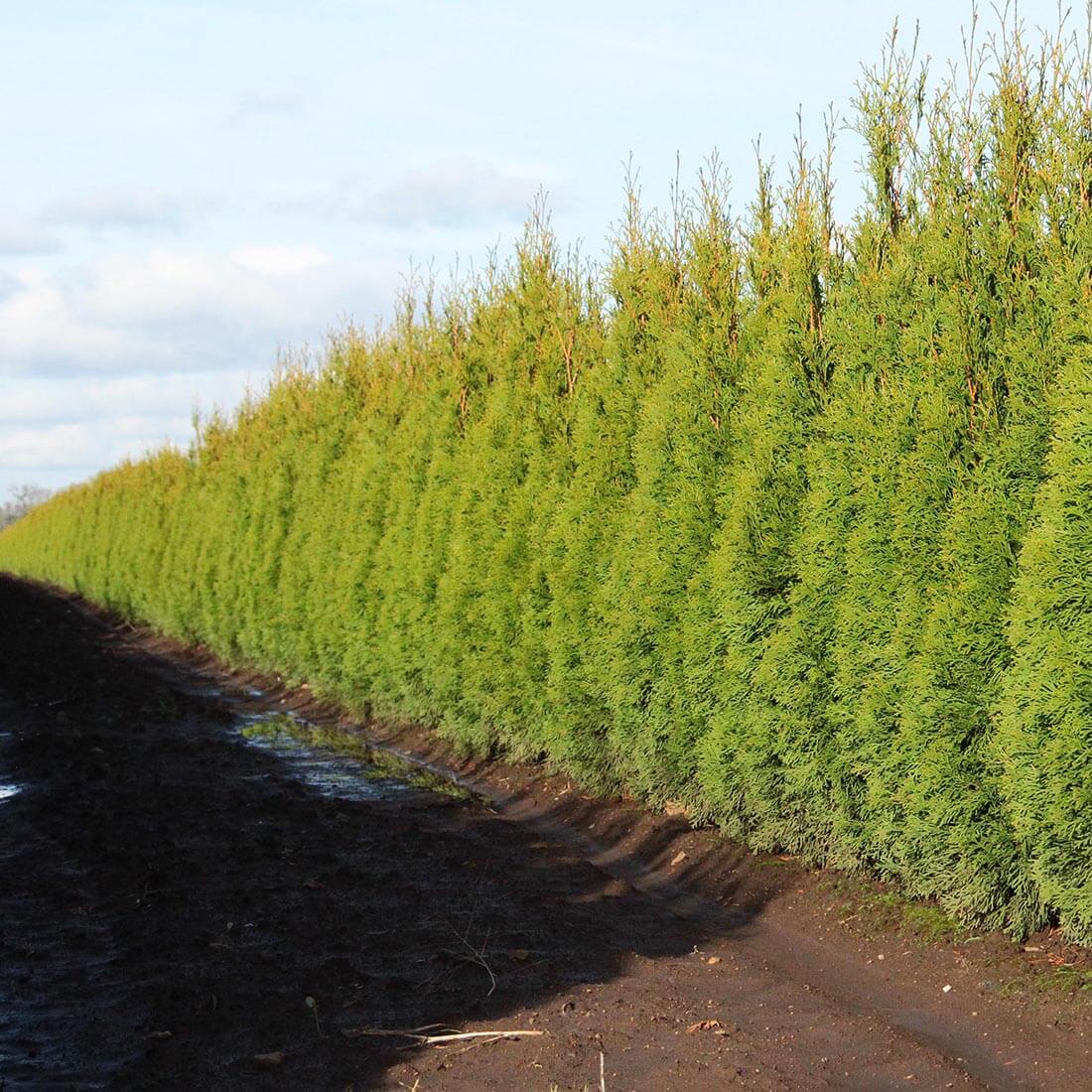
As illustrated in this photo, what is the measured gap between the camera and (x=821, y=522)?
26.6 feet

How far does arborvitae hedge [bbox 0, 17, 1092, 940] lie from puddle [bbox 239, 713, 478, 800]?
936mm

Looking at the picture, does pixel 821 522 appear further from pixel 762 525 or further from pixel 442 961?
pixel 442 961

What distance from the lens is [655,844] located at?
9570 millimetres

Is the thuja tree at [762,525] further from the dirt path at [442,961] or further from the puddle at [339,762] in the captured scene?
the puddle at [339,762]

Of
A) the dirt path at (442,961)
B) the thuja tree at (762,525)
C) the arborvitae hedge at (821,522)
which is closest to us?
the dirt path at (442,961)

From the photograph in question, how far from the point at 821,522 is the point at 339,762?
7.26 metres

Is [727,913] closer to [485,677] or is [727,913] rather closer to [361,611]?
[485,677]

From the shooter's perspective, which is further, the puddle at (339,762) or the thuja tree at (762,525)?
the puddle at (339,762)

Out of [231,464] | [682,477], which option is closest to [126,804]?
[682,477]

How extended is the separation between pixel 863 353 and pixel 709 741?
9.69 ft

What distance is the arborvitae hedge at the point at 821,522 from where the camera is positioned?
6.68 metres


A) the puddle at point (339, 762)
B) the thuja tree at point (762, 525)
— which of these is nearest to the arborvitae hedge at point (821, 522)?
the thuja tree at point (762, 525)

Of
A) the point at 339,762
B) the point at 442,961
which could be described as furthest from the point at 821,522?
the point at 339,762

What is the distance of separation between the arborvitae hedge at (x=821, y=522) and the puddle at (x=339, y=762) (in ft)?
3.07
